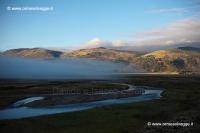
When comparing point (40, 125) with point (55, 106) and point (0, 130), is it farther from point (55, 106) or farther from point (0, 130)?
point (55, 106)

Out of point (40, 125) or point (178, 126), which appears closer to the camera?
point (178, 126)

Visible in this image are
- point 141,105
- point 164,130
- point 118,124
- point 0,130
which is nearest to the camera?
point 164,130

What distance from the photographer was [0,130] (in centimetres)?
5053

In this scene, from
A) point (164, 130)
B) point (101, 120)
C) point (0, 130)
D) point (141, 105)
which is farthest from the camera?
point (141, 105)

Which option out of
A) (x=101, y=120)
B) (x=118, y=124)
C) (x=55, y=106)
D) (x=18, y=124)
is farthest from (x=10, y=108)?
(x=118, y=124)

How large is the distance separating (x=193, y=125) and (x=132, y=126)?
421 inches

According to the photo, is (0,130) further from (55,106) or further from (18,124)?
(55,106)

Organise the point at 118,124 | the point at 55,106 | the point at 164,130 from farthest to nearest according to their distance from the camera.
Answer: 1. the point at 55,106
2. the point at 118,124
3. the point at 164,130

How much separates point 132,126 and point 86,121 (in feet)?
32.2

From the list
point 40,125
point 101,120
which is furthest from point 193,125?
point 40,125

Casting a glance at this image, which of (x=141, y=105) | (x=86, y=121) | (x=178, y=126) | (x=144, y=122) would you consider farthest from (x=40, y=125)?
(x=141, y=105)

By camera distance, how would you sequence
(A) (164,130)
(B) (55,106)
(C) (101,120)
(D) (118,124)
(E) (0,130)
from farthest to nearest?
(B) (55,106) < (C) (101,120) < (D) (118,124) < (E) (0,130) < (A) (164,130)

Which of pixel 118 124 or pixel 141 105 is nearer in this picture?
pixel 118 124

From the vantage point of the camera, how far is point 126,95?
112312mm
